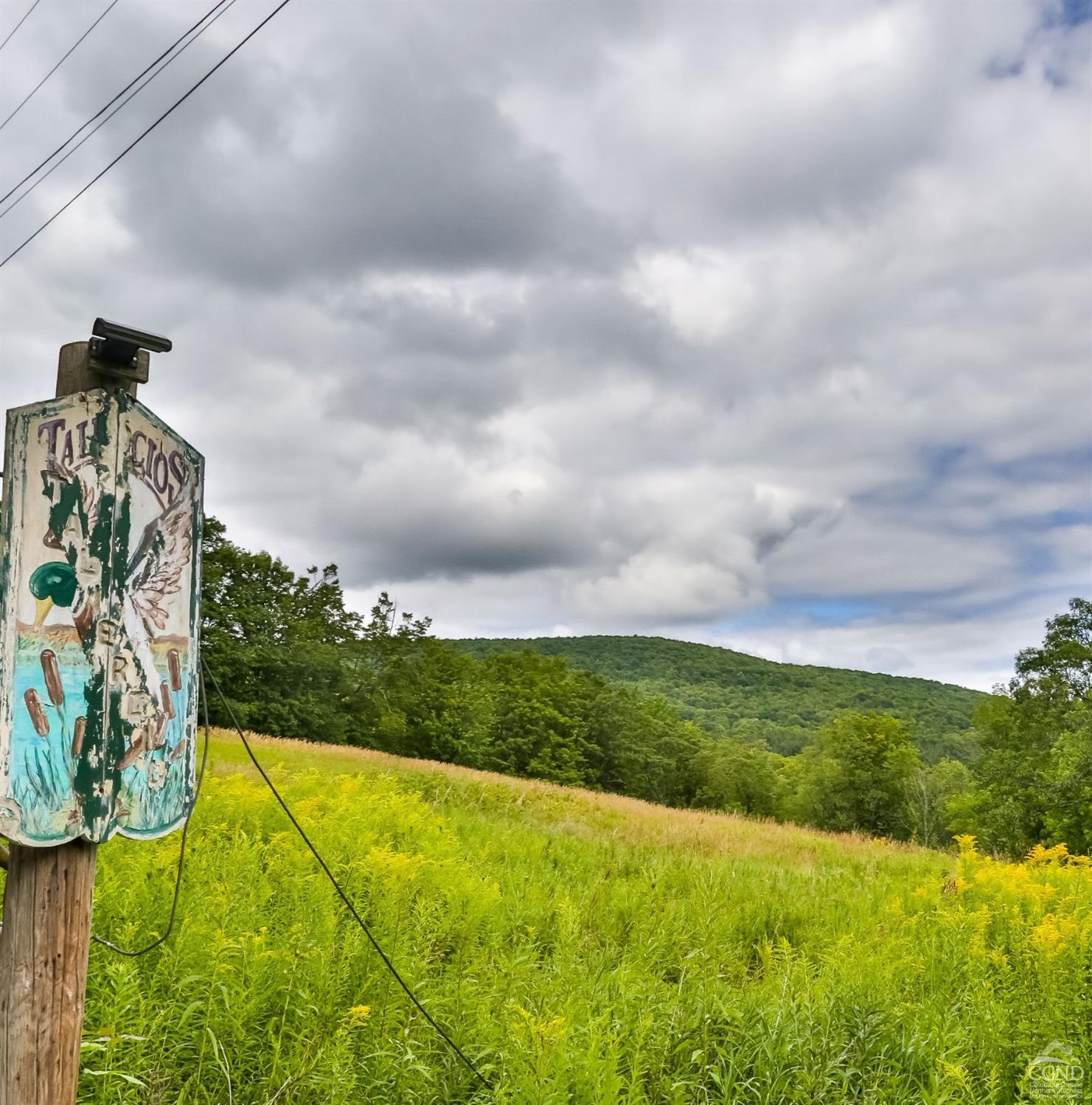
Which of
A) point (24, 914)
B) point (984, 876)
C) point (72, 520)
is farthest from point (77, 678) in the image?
point (984, 876)

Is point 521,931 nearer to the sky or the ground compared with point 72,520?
nearer to the ground

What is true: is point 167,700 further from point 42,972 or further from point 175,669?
point 42,972

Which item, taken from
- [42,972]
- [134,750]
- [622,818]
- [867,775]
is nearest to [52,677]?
[134,750]

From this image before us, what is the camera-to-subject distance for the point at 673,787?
194ft

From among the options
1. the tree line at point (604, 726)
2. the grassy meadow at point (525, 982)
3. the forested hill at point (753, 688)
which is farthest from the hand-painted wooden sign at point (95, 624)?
the forested hill at point (753, 688)

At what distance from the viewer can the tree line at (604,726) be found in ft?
104

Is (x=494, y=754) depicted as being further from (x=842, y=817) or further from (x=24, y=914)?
(x=24, y=914)

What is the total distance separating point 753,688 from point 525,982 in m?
122

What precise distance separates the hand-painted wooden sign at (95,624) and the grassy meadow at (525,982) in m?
1.14

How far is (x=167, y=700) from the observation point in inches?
106

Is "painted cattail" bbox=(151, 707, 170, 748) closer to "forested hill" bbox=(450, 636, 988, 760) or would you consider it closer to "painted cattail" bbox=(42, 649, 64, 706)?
"painted cattail" bbox=(42, 649, 64, 706)

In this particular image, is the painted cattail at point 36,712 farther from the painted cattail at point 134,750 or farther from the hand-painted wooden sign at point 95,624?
the painted cattail at point 134,750

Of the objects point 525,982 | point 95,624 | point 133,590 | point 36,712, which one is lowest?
point 525,982

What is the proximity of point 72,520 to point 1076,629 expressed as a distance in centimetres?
3672
